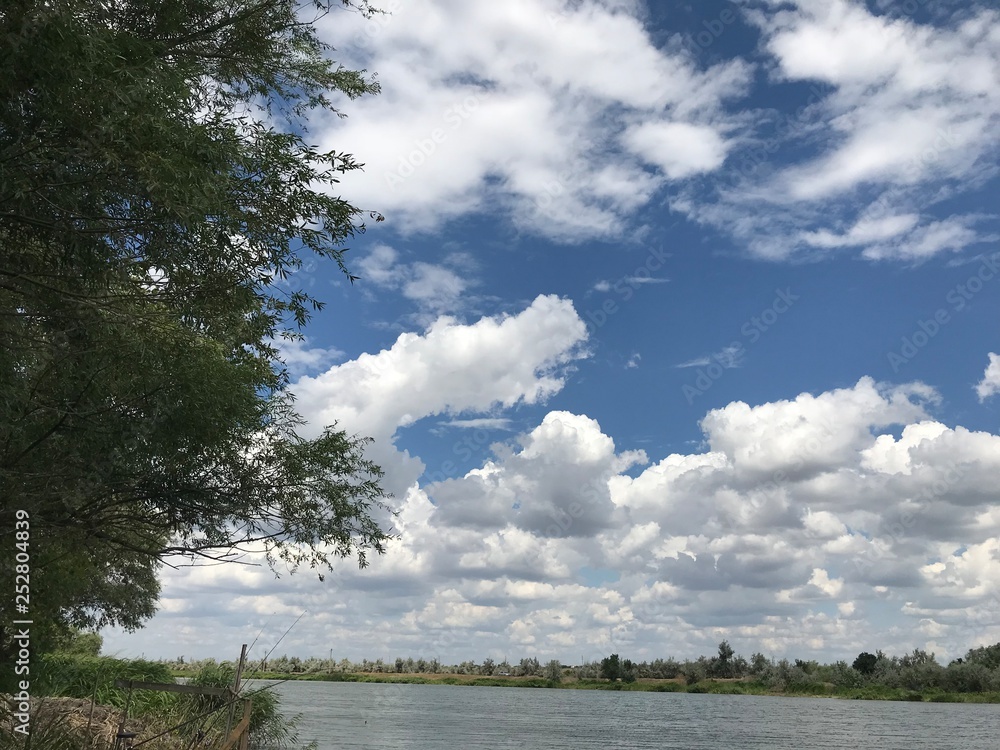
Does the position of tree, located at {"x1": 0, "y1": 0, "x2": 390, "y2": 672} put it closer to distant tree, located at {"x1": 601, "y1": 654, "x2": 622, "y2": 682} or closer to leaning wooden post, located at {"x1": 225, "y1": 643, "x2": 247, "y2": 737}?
leaning wooden post, located at {"x1": 225, "y1": 643, "x2": 247, "y2": 737}

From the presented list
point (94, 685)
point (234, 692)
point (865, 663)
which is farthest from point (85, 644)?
point (865, 663)

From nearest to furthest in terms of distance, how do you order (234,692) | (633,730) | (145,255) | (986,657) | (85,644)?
(145,255)
(234,692)
(85,644)
(633,730)
(986,657)

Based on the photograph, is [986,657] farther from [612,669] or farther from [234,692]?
[234,692]

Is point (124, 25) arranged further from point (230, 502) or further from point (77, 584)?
point (77, 584)

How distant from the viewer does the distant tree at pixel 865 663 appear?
125625 mm

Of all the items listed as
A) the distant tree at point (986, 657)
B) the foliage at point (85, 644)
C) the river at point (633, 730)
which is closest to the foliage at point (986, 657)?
the distant tree at point (986, 657)

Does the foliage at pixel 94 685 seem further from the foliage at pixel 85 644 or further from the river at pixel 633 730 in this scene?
the river at pixel 633 730

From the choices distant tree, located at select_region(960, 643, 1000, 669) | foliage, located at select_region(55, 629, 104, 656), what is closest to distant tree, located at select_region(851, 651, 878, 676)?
distant tree, located at select_region(960, 643, 1000, 669)

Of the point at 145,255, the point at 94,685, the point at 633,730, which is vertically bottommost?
the point at 633,730

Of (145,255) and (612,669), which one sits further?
(612,669)

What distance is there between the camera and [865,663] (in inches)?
5005

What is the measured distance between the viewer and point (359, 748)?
38375 millimetres

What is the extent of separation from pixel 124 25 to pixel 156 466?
7.34 m

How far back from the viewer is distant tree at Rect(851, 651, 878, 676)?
412 ft
